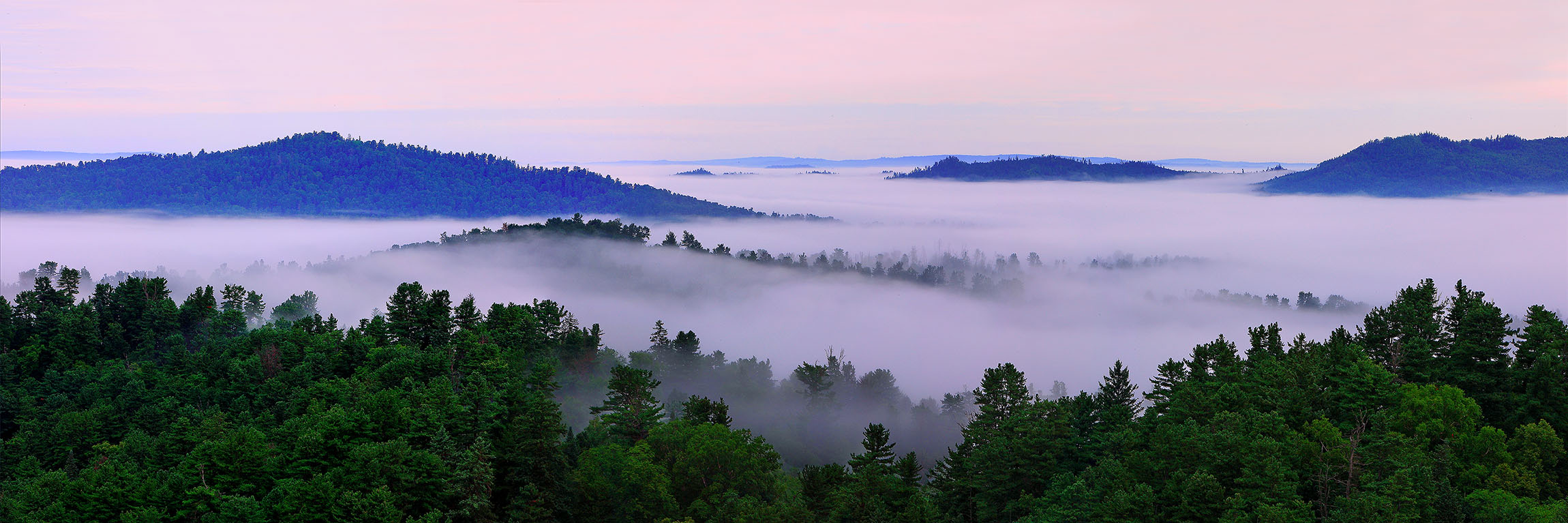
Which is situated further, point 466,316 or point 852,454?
point 466,316

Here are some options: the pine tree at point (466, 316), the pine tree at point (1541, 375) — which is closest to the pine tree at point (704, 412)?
the pine tree at point (466, 316)

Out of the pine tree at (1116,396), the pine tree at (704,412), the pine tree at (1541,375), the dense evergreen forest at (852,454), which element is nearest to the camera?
the dense evergreen forest at (852,454)

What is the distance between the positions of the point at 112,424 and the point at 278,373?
1192cm

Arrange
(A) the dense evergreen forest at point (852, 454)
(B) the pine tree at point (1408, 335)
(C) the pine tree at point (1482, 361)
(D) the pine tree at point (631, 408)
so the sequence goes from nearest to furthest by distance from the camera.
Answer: (A) the dense evergreen forest at point (852, 454) → (C) the pine tree at point (1482, 361) → (B) the pine tree at point (1408, 335) → (D) the pine tree at point (631, 408)

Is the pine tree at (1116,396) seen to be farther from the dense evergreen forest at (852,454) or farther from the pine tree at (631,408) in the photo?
the pine tree at (631,408)

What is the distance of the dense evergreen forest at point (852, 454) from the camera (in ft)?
129

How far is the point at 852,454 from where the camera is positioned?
57.1 meters

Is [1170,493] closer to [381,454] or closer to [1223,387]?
[1223,387]

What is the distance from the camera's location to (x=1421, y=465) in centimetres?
3844

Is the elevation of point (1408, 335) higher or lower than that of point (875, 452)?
higher

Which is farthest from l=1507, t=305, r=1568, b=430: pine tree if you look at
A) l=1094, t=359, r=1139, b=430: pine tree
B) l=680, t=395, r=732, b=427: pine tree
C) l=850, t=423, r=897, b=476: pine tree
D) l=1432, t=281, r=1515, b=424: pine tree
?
l=680, t=395, r=732, b=427: pine tree

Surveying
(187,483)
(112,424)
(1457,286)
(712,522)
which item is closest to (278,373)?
(112,424)

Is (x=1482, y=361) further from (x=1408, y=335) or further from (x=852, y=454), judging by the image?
(x=852, y=454)

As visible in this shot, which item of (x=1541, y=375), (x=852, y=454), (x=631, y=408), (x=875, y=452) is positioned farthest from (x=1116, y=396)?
(x=631, y=408)
